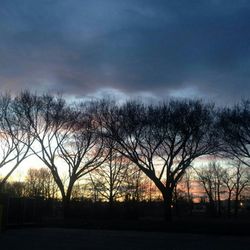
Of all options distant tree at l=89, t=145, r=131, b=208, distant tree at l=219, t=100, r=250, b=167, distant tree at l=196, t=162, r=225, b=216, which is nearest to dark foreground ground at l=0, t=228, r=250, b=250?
distant tree at l=219, t=100, r=250, b=167

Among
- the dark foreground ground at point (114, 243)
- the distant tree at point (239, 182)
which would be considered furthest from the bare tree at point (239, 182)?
the dark foreground ground at point (114, 243)

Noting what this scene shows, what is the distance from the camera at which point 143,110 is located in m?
39.1

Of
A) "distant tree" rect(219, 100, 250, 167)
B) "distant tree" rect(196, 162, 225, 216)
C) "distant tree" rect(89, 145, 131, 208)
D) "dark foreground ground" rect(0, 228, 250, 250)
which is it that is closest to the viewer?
"dark foreground ground" rect(0, 228, 250, 250)

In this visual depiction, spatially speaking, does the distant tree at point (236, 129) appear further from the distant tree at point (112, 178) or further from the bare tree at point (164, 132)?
the distant tree at point (112, 178)

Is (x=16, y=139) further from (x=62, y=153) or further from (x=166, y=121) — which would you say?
(x=166, y=121)

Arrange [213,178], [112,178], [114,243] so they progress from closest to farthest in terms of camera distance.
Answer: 1. [114,243]
2. [112,178]
3. [213,178]

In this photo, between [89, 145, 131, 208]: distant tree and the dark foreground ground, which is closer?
the dark foreground ground

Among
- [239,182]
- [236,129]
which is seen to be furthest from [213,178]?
[236,129]

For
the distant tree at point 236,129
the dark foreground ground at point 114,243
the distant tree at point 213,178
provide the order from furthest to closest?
1. the distant tree at point 213,178
2. the distant tree at point 236,129
3. the dark foreground ground at point 114,243

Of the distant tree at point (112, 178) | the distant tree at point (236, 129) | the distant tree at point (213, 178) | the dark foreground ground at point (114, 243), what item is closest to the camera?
the dark foreground ground at point (114, 243)

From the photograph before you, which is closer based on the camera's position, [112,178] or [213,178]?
[112,178]

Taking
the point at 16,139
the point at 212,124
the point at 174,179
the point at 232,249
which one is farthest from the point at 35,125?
the point at 232,249

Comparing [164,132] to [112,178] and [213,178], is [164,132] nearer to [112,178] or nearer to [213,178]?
[112,178]

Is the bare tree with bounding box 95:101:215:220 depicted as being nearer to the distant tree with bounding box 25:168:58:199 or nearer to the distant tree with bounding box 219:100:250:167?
the distant tree with bounding box 219:100:250:167
